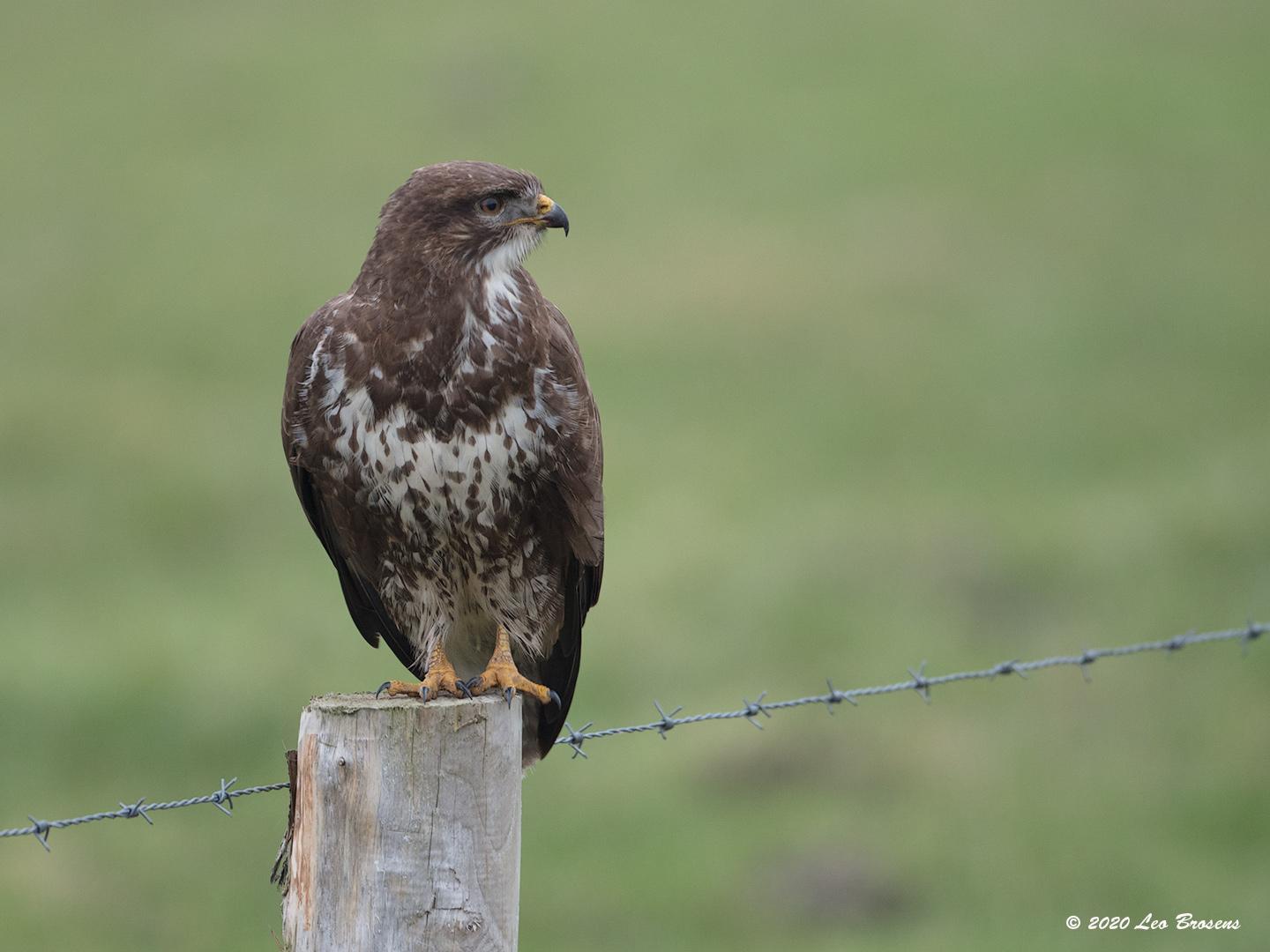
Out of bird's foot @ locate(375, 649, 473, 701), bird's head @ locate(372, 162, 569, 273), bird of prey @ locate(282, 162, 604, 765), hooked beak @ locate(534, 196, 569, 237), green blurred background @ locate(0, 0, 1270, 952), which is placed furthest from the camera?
green blurred background @ locate(0, 0, 1270, 952)

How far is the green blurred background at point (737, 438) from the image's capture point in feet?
41.1

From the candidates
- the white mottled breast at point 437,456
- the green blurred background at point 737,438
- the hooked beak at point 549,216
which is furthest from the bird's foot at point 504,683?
the green blurred background at point 737,438

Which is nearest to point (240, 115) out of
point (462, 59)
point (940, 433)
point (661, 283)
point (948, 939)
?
point (462, 59)

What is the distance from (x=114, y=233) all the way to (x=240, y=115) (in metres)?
4.04

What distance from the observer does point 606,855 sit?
12703 mm

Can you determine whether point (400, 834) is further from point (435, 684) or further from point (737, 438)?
point (737, 438)

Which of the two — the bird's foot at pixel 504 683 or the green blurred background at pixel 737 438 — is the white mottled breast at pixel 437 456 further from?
the green blurred background at pixel 737 438

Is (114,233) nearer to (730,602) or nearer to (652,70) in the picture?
(652,70)

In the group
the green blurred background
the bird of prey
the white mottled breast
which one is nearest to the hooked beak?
the bird of prey

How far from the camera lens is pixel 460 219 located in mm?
5855

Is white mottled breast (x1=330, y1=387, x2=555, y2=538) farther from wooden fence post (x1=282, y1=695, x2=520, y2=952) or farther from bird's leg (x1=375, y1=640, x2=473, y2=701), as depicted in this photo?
wooden fence post (x1=282, y1=695, x2=520, y2=952)

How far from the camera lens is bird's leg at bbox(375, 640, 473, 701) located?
5488 mm

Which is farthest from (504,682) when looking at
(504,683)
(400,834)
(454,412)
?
(400,834)

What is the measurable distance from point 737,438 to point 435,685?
15.8m
